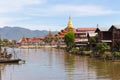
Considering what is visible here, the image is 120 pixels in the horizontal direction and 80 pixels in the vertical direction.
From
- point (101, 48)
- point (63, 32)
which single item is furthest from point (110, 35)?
point (63, 32)

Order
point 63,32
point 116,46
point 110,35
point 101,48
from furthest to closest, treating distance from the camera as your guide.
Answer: point 63,32 < point 110,35 < point 116,46 < point 101,48

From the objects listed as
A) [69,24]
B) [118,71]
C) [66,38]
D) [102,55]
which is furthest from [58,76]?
[69,24]

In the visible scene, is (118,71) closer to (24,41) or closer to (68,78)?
(68,78)

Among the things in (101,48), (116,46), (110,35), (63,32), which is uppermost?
(63,32)

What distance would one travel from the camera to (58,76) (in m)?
38.9

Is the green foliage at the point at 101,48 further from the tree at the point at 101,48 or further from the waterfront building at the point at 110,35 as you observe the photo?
the waterfront building at the point at 110,35

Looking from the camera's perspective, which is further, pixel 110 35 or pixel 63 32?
pixel 63 32

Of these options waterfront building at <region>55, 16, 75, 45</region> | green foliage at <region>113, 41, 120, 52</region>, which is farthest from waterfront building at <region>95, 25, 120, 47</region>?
waterfront building at <region>55, 16, 75, 45</region>

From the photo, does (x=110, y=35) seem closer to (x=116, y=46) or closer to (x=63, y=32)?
(x=116, y=46)

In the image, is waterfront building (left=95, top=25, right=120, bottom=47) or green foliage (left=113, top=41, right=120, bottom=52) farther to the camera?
waterfront building (left=95, top=25, right=120, bottom=47)

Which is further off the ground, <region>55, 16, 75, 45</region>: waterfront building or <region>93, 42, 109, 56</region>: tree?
<region>55, 16, 75, 45</region>: waterfront building

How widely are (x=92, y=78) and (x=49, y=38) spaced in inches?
5224

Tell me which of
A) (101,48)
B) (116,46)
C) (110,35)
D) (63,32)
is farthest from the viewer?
(63,32)

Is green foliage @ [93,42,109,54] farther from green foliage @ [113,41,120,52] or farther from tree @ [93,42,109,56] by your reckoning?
green foliage @ [113,41,120,52]
